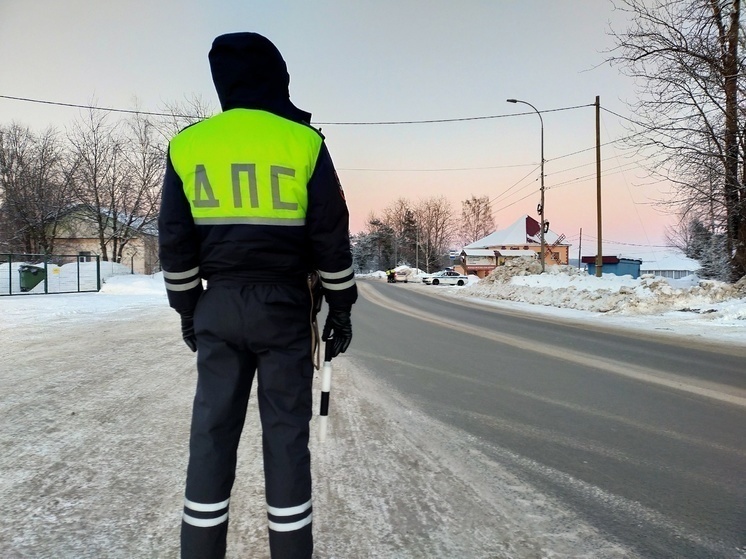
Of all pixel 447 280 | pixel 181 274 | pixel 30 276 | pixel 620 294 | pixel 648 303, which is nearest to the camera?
pixel 181 274

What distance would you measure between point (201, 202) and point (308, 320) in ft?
2.12

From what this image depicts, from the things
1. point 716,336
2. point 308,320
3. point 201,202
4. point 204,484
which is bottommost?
point 716,336

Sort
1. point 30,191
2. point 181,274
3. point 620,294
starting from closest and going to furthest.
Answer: point 181,274 < point 620,294 < point 30,191

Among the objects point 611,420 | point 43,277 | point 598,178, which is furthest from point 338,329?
point 43,277

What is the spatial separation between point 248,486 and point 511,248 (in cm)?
6912

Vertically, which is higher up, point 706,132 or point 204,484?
point 706,132

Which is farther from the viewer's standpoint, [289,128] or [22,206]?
[22,206]

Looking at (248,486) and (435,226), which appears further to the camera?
(435,226)

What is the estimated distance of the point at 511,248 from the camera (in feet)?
225

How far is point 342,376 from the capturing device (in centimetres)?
615

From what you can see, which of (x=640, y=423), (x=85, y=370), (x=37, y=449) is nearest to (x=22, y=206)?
(x=85, y=370)

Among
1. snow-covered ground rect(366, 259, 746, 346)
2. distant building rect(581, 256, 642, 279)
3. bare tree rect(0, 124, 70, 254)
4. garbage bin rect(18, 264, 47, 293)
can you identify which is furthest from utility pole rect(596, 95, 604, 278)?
distant building rect(581, 256, 642, 279)

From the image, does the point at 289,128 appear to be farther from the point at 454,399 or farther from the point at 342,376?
the point at 342,376

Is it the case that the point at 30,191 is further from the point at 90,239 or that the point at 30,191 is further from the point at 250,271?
the point at 250,271
